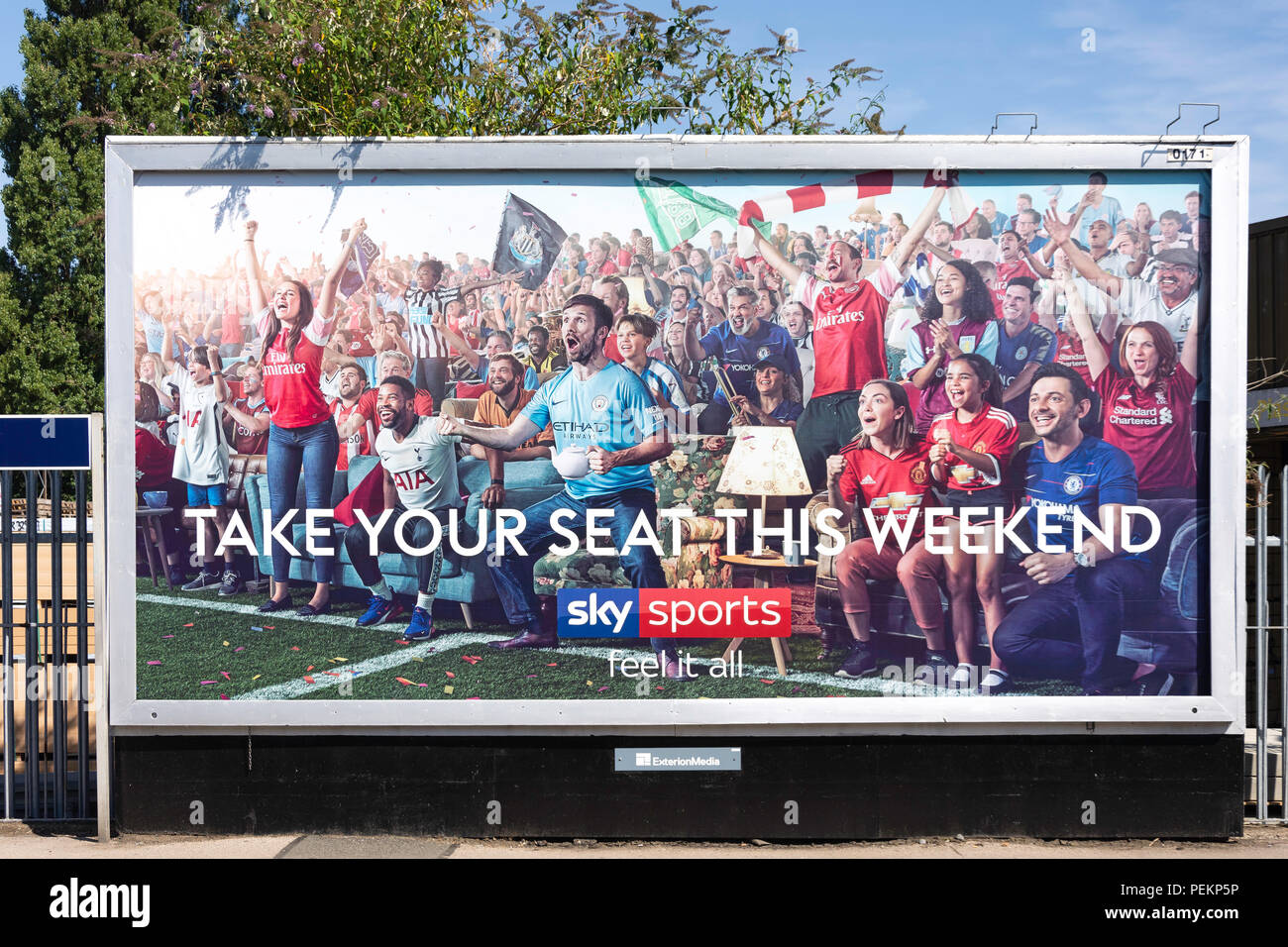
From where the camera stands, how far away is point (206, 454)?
5566 millimetres

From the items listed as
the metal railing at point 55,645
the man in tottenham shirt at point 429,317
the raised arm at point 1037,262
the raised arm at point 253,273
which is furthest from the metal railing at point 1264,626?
the metal railing at point 55,645

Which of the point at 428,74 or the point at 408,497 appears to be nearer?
the point at 408,497

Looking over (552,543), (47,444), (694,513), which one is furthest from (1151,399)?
(47,444)

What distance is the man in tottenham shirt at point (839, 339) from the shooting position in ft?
18.0

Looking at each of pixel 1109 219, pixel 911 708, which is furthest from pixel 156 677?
pixel 1109 219

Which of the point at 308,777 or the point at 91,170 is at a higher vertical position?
the point at 91,170

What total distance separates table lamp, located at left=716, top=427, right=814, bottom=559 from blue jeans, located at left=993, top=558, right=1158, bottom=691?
1405 millimetres

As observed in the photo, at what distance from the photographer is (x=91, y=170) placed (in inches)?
859

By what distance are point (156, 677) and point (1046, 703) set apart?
5.02 m

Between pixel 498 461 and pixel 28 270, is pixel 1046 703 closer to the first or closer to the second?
pixel 498 461

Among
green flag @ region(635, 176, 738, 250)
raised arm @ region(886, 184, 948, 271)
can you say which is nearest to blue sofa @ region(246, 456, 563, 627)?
green flag @ region(635, 176, 738, 250)

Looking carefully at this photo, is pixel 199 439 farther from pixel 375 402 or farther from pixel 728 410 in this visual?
pixel 728 410

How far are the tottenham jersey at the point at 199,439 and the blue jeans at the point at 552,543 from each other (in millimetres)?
1608

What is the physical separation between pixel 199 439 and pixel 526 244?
2158 millimetres
